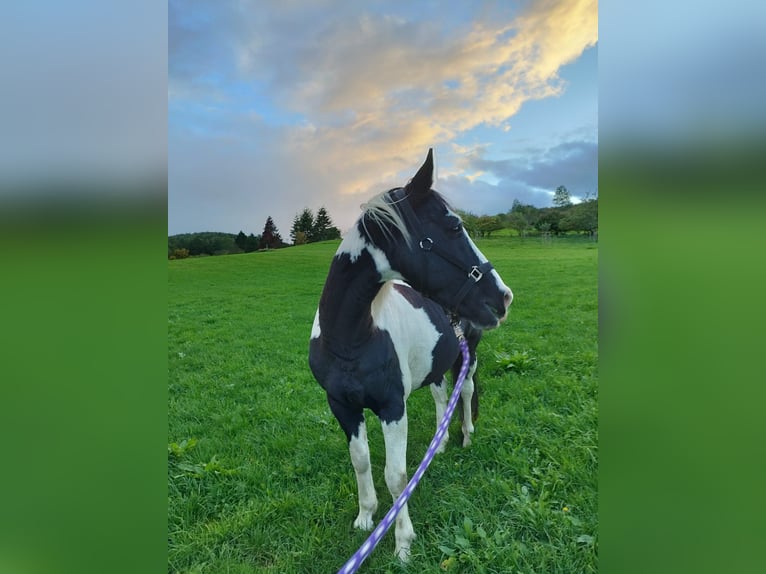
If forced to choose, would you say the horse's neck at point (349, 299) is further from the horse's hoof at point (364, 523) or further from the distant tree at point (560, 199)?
the distant tree at point (560, 199)

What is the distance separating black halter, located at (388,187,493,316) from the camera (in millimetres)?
1776

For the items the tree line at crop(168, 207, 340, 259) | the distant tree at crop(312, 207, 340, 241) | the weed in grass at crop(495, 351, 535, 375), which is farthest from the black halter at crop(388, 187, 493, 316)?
the weed in grass at crop(495, 351, 535, 375)

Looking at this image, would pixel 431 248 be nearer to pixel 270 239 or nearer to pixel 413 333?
pixel 413 333

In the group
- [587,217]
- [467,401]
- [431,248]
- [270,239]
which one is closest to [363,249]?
[431,248]

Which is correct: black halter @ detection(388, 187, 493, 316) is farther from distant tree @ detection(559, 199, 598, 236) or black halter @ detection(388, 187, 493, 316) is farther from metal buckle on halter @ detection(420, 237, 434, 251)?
distant tree @ detection(559, 199, 598, 236)

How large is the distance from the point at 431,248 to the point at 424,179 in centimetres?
32

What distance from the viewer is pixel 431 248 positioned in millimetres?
1778

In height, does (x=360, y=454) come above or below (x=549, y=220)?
below

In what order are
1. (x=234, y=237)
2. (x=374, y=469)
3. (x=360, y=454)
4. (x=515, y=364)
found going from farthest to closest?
(x=515, y=364) → (x=234, y=237) → (x=374, y=469) → (x=360, y=454)

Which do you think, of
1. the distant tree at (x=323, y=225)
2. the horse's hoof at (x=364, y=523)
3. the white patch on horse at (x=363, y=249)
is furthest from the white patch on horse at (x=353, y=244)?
the horse's hoof at (x=364, y=523)
